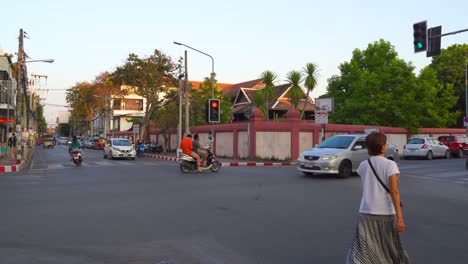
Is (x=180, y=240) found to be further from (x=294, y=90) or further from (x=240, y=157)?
(x=294, y=90)

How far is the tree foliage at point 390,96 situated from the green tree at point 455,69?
9343mm

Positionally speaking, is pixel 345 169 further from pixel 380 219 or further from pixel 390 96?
pixel 390 96

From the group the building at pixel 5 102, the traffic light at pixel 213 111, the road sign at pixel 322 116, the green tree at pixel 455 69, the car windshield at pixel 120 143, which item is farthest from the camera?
the green tree at pixel 455 69

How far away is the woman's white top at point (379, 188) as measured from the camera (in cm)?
423

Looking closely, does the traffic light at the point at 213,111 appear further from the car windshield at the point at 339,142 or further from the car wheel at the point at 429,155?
the car wheel at the point at 429,155

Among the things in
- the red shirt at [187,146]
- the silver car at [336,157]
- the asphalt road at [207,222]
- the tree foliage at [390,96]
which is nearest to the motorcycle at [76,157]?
the red shirt at [187,146]

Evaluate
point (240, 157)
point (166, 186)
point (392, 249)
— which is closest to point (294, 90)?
point (240, 157)

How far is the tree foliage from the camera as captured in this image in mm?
36719

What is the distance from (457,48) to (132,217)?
52.0 m

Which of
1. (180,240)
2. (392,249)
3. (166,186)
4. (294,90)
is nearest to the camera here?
(392,249)

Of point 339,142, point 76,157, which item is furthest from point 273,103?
point 339,142

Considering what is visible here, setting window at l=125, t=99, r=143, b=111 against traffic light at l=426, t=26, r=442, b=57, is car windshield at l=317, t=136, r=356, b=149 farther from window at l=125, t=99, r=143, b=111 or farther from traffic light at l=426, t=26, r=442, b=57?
window at l=125, t=99, r=143, b=111

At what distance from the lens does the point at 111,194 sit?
38.3ft

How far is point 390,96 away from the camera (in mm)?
36844
